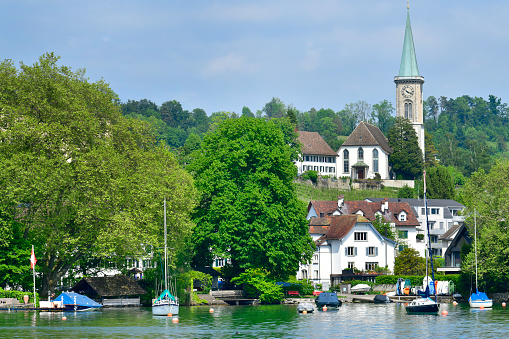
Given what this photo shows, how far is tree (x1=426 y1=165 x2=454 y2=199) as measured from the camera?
6905 inches

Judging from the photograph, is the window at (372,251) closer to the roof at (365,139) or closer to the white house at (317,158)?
the white house at (317,158)

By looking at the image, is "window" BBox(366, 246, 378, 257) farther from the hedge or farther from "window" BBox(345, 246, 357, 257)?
the hedge

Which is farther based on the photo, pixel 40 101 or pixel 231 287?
pixel 231 287

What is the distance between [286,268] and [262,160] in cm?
1242

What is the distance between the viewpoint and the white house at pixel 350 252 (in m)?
122

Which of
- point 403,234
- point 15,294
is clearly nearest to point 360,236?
point 403,234

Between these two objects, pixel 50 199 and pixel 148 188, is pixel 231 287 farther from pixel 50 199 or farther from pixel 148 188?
pixel 50 199

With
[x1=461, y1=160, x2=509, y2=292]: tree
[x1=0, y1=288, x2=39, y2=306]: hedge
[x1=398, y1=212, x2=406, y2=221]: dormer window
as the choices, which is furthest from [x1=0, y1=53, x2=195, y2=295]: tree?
[x1=398, y1=212, x2=406, y2=221]: dormer window

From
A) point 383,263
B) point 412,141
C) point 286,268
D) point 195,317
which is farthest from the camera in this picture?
point 412,141

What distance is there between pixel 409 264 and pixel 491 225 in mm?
24116

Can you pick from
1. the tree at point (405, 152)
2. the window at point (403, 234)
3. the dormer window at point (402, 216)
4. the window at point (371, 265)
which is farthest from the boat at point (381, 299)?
the tree at point (405, 152)

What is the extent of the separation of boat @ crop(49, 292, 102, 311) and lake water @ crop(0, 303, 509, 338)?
4.93ft

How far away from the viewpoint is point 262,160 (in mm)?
93938

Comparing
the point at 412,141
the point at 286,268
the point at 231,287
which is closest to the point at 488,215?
the point at 286,268
